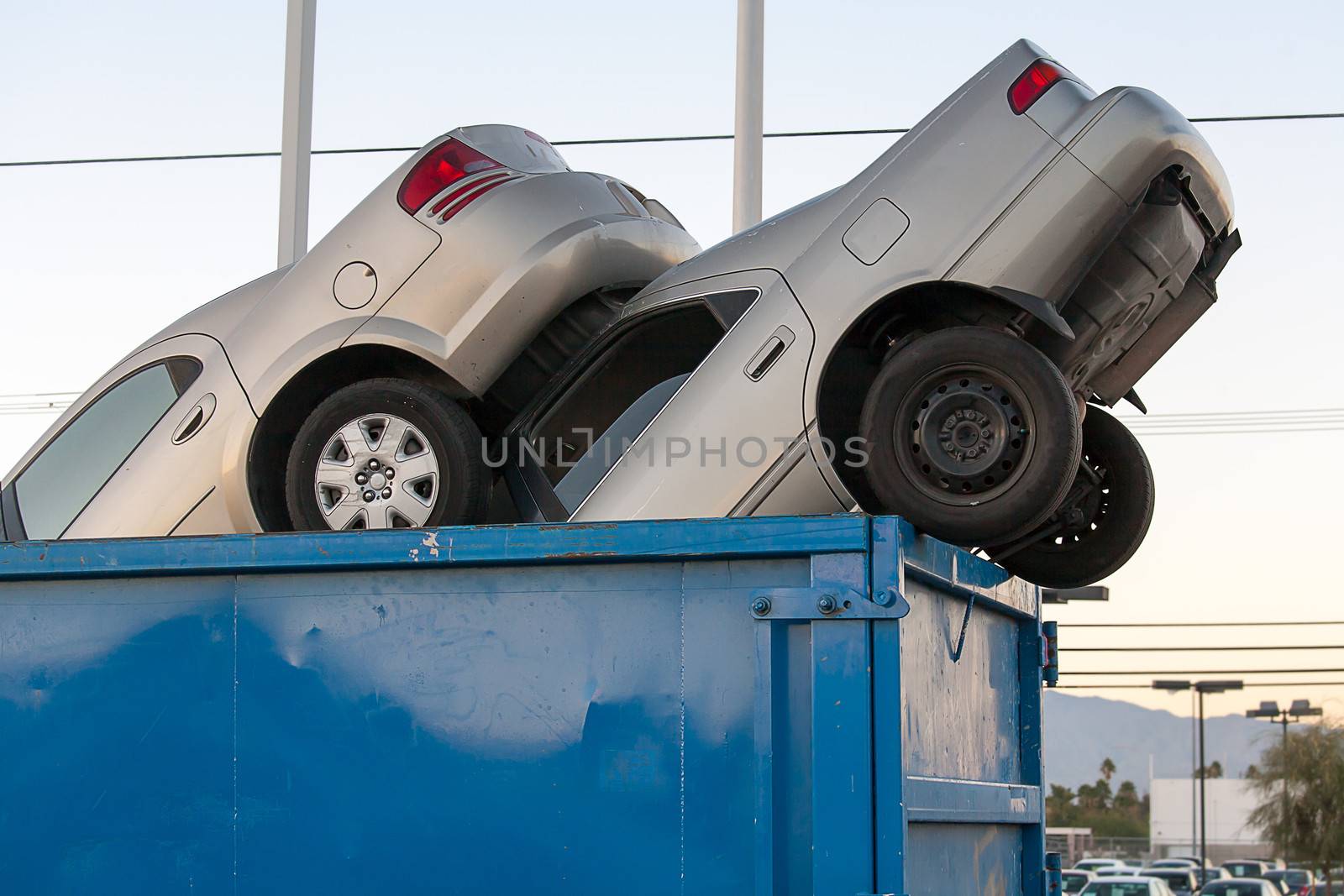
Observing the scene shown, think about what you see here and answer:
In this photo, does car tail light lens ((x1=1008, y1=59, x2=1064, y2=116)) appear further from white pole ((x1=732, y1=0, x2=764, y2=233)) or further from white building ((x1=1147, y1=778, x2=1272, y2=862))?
white building ((x1=1147, y1=778, x2=1272, y2=862))

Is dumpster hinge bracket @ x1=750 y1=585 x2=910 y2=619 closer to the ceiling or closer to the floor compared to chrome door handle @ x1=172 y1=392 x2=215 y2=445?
closer to the floor

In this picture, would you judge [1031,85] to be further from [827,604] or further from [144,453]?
[144,453]

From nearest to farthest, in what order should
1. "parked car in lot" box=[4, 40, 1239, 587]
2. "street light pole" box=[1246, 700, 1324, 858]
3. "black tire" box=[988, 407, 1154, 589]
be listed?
"parked car in lot" box=[4, 40, 1239, 587] < "black tire" box=[988, 407, 1154, 589] < "street light pole" box=[1246, 700, 1324, 858]

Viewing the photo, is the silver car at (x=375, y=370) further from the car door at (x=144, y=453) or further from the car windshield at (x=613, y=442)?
the car windshield at (x=613, y=442)

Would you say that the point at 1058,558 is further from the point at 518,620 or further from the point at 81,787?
the point at 81,787

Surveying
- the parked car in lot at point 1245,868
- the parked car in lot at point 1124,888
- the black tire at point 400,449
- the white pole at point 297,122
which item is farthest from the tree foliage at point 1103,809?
the black tire at point 400,449

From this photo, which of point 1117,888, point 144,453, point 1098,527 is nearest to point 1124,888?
point 1117,888

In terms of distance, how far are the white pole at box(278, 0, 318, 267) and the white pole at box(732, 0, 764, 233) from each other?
325cm

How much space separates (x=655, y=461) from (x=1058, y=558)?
1373 millimetres

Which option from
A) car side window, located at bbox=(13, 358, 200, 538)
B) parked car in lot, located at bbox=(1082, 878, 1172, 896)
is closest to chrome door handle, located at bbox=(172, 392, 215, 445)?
car side window, located at bbox=(13, 358, 200, 538)

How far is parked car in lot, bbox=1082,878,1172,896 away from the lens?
25.6m

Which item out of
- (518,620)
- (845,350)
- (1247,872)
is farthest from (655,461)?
(1247,872)

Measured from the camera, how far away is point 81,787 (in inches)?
145

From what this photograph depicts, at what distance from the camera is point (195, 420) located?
5.90 meters
